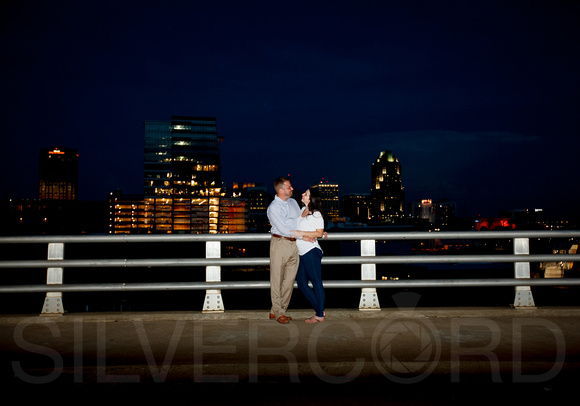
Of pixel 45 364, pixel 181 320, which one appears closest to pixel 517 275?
pixel 181 320

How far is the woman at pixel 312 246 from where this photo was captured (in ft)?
18.4

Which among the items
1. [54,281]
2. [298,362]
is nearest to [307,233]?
[298,362]

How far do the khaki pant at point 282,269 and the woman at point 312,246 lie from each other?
0.14 m

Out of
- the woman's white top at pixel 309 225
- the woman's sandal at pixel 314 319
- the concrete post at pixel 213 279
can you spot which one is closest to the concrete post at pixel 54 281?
the concrete post at pixel 213 279

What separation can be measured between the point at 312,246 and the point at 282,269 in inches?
20.8

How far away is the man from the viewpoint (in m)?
5.59

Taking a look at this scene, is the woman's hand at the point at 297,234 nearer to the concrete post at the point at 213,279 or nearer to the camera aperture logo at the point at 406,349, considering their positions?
the concrete post at the point at 213,279

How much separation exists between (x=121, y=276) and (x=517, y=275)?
154232 mm

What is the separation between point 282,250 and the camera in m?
5.61

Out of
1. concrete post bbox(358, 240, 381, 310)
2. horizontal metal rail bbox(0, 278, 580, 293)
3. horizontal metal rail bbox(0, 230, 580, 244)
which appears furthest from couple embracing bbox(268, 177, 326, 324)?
concrete post bbox(358, 240, 381, 310)

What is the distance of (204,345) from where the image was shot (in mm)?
4727

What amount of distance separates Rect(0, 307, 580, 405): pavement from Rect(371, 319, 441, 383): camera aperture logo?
1cm

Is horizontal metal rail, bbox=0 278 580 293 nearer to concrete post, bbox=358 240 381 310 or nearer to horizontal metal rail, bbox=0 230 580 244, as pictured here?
concrete post, bbox=358 240 381 310

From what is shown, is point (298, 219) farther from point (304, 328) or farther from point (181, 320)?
point (181, 320)
